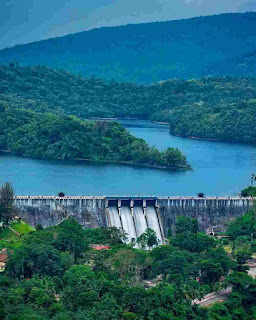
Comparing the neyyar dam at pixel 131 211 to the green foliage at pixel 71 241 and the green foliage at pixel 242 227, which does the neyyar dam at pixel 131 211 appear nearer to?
the green foliage at pixel 242 227

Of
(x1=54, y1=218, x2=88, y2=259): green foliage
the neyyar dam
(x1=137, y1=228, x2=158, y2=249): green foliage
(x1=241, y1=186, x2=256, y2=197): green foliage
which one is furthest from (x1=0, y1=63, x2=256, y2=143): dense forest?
(x1=54, y1=218, x2=88, y2=259): green foliage

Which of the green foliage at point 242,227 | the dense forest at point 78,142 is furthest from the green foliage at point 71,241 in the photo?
the dense forest at point 78,142

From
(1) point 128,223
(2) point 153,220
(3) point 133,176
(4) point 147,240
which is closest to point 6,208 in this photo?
(4) point 147,240

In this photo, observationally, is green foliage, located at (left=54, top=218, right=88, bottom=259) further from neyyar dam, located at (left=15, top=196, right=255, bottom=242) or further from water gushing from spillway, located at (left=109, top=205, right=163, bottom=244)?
water gushing from spillway, located at (left=109, top=205, right=163, bottom=244)

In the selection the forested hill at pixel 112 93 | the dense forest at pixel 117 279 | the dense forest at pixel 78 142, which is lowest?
the dense forest at pixel 117 279

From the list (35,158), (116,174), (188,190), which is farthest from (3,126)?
A: (188,190)

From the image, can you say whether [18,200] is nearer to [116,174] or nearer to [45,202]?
[45,202]
